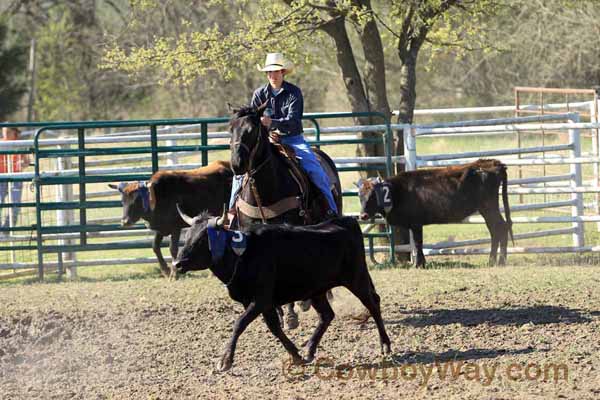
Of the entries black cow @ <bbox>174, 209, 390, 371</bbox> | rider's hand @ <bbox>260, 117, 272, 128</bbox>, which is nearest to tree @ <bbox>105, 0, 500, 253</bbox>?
rider's hand @ <bbox>260, 117, 272, 128</bbox>

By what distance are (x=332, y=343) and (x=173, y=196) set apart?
4566 millimetres

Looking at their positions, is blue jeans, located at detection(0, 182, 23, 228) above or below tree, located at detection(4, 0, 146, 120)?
below

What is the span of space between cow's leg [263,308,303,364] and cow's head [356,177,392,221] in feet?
17.6

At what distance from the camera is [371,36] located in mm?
13578

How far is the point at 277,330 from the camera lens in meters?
6.96

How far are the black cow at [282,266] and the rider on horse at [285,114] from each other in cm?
105

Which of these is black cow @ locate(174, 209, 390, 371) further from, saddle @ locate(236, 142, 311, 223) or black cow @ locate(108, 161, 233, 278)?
black cow @ locate(108, 161, 233, 278)

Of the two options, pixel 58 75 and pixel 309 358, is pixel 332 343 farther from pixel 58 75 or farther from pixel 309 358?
pixel 58 75

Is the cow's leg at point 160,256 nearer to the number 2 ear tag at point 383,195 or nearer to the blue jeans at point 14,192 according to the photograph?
the blue jeans at point 14,192

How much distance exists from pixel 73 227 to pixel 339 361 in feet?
19.0

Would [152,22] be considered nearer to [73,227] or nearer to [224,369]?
[73,227]

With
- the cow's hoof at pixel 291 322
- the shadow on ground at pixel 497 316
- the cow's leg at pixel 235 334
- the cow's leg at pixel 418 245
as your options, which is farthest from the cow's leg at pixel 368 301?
the cow's leg at pixel 418 245

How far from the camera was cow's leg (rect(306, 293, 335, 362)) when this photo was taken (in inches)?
287

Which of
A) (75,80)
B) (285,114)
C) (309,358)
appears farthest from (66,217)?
(75,80)
